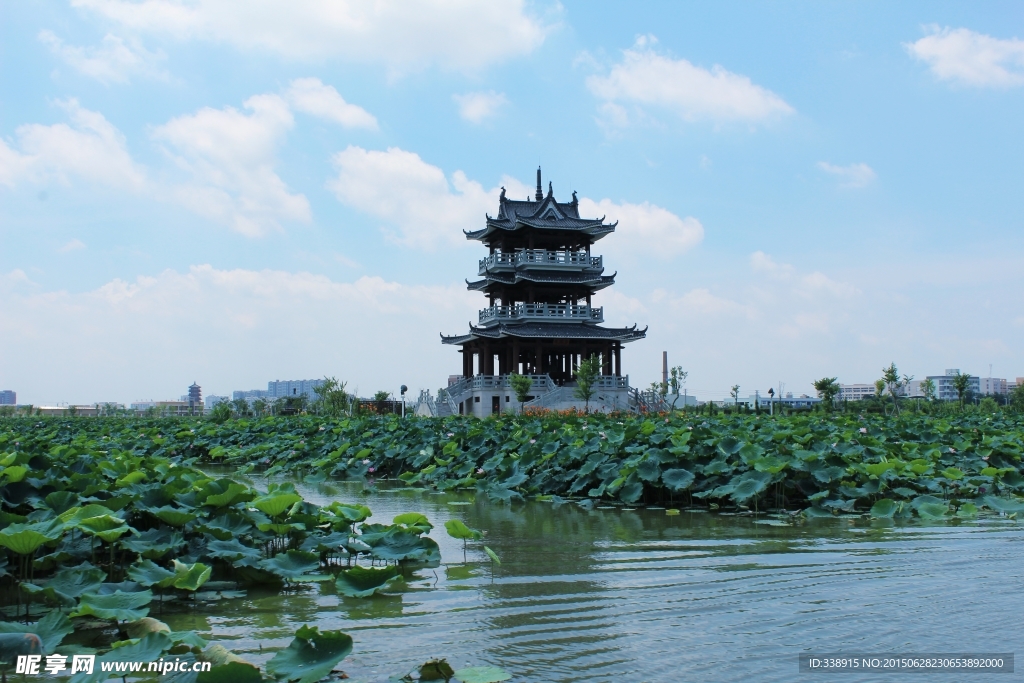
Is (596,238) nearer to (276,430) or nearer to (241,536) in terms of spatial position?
(276,430)

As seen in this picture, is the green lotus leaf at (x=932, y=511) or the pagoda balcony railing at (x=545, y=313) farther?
the pagoda balcony railing at (x=545, y=313)

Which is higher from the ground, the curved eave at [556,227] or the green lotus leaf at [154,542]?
the curved eave at [556,227]

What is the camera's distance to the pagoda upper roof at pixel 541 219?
3071 centimetres

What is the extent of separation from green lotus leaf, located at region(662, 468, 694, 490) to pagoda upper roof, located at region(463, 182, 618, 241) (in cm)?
2456

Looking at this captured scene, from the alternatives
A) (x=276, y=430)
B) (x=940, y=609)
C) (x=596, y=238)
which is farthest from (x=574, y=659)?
(x=596, y=238)

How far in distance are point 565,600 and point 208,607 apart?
1.50 metres

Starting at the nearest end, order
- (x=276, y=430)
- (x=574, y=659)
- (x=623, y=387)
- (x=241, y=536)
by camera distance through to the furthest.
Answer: (x=574, y=659) < (x=241, y=536) < (x=276, y=430) < (x=623, y=387)

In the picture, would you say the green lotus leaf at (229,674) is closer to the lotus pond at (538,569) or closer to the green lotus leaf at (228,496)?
the lotus pond at (538,569)

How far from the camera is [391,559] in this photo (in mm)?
4078

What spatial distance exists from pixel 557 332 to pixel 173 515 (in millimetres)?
26552

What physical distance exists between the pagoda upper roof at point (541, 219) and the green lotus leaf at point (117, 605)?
28.0m

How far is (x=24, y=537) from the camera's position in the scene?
10.3ft

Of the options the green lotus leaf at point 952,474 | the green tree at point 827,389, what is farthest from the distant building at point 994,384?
the green lotus leaf at point 952,474

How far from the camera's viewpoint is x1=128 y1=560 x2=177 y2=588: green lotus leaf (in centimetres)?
320
